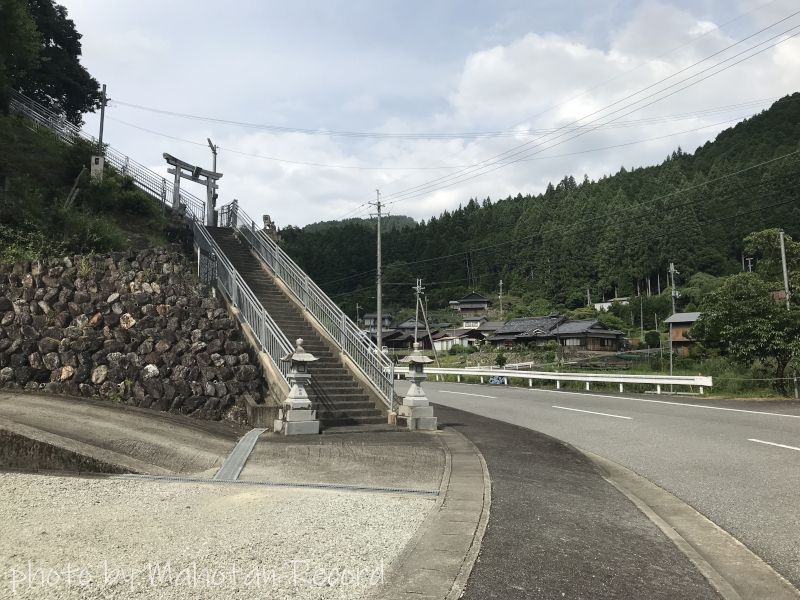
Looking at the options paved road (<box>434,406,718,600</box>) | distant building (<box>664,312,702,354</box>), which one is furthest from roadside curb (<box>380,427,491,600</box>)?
distant building (<box>664,312,702,354</box>)

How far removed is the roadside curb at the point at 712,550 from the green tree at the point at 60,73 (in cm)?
3315

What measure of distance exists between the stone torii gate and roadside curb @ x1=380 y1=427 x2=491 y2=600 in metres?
19.3

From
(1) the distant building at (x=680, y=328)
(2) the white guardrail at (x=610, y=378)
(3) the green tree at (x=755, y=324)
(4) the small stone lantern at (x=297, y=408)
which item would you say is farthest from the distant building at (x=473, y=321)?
(4) the small stone lantern at (x=297, y=408)

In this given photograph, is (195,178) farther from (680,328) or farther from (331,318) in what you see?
(680,328)

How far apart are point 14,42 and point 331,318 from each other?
14063mm

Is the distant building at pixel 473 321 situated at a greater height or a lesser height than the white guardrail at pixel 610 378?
greater

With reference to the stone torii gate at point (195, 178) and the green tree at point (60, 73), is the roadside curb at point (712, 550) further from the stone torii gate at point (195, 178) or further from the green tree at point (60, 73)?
the green tree at point (60, 73)

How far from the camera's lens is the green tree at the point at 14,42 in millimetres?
16891

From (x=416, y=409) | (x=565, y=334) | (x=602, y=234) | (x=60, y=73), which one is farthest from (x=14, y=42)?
(x=602, y=234)

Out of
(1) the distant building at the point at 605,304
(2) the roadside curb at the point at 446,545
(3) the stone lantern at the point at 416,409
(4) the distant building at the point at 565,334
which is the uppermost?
(1) the distant building at the point at 605,304

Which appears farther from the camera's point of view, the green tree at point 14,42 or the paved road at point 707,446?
the green tree at point 14,42

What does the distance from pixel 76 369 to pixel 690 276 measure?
88041 mm

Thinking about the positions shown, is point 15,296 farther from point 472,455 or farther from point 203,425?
point 472,455

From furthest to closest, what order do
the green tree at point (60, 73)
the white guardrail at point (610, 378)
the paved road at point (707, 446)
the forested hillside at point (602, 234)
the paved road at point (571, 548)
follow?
the forested hillside at point (602, 234), the green tree at point (60, 73), the white guardrail at point (610, 378), the paved road at point (707, 446), the paved road at point (571, 548)
